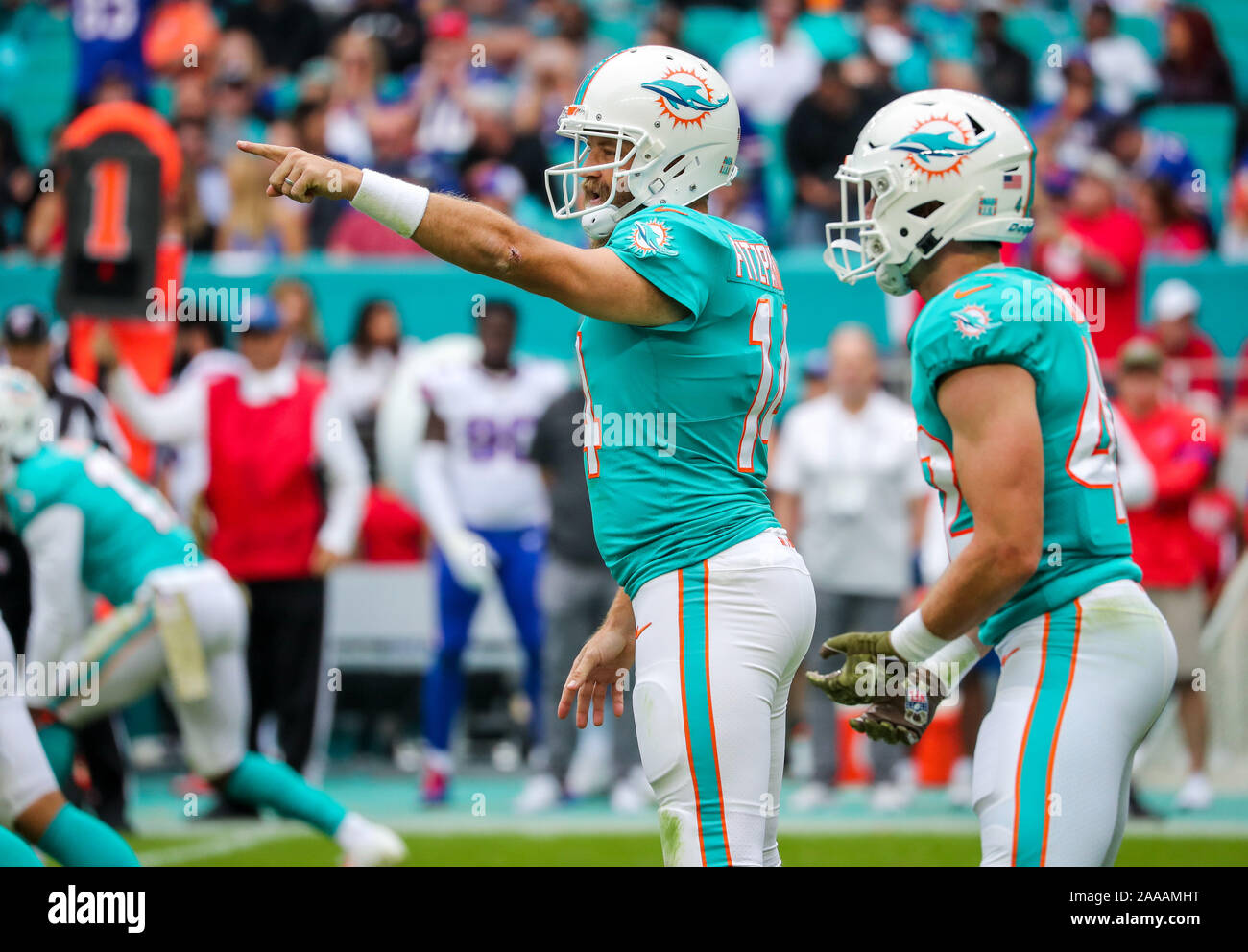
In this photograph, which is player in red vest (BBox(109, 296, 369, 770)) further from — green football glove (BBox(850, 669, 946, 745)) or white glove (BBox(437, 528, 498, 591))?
green football glove (BBox(850, 669, 946, 745))

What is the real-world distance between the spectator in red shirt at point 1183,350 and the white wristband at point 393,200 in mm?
6980

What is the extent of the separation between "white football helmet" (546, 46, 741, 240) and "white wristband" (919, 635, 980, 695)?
46.1 inches

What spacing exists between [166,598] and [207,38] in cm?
837

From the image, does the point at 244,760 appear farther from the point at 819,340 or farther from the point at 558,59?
the point at 558,59

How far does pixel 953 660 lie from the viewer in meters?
3.66

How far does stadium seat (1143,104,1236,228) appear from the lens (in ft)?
42.2

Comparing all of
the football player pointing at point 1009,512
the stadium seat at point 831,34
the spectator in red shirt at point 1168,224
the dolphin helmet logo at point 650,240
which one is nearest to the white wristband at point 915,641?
the football player pointing at point 1009,512

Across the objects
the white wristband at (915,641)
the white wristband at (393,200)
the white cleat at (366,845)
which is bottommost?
the white cleat at (366,845)

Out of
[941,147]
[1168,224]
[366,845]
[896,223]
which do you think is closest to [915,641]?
[896,223]

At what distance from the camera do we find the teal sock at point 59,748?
5.79 metres

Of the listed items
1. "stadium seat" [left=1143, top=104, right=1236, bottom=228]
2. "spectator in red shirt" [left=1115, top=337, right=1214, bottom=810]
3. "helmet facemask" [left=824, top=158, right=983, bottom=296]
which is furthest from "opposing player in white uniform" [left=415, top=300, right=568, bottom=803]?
"stadium seat" [left=1143, top=104, right=1236, bottom=228]

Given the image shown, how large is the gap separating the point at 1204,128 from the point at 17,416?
10166 millimetres

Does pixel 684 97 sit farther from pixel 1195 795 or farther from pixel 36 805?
pixel 1195 795

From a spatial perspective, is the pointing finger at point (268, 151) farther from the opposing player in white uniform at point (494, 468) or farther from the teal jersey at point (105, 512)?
the opposing player in white uniform at point (494, 468)
